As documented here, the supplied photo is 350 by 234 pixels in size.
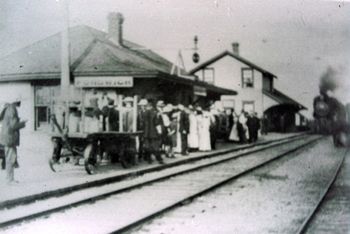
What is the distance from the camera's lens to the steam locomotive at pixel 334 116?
22.1m

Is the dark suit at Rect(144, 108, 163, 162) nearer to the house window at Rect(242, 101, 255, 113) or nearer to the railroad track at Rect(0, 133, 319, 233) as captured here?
the railroad track at Rect(0, 133, 319, 233)

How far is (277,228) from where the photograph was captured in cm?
718

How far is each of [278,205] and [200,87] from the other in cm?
1450

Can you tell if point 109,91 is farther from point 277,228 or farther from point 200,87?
point 277,228

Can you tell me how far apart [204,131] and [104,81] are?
225 inches

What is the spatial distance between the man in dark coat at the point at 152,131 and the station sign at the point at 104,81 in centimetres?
177

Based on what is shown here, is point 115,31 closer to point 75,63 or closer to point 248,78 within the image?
point 75,63

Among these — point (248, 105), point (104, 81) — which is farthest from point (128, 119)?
point (248, 105)

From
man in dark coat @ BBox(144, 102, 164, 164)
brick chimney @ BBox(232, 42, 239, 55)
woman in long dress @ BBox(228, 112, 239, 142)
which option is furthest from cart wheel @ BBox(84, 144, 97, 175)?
brick chimney @ BBox(232, 42, 239, 55)

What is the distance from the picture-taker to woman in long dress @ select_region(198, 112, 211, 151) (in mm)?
19750

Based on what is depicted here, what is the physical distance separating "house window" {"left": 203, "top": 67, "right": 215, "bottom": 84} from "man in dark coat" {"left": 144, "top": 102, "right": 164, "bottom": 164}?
78.1 ft

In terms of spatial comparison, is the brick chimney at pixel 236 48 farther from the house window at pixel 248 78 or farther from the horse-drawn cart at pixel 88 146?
the horse-drawn cart at pixel 88 146

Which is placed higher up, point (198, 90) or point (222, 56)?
point (222, 56)

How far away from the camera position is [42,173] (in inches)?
447
